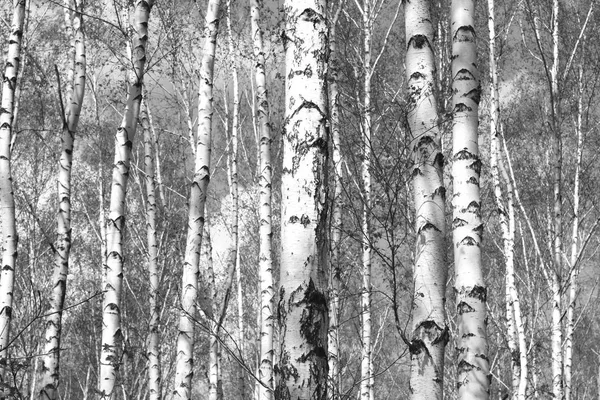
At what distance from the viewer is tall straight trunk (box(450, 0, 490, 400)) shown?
356cm

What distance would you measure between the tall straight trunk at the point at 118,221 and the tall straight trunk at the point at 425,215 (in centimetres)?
220

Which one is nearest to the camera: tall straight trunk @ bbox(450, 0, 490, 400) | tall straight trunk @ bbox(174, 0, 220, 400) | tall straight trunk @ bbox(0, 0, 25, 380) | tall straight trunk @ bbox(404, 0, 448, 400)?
tall straight trunk @ bbox(404, 0, 448, 400)

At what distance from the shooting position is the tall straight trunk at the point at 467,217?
356 centimetres

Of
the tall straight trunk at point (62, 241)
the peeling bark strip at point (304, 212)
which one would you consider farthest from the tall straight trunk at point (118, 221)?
the peeling bark strip at point (304, 212)

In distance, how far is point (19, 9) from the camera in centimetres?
549

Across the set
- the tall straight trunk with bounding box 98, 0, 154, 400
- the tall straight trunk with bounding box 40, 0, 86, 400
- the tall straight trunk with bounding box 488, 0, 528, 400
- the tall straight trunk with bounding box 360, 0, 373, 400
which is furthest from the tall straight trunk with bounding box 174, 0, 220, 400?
the tall straight trunk with bounding box 488, 0, 528, 400

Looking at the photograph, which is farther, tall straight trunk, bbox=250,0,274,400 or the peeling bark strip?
tall straight trunk, bbox=250,0,274,400

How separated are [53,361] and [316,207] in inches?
121

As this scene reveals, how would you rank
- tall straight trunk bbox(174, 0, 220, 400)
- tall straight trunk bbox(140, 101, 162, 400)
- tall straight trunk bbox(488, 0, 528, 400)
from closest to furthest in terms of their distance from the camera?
1. tall straight trunk bbox(174, 0, 220, 400)
2. tall straight trunk bbox(488, 0, 528, 400)
3. tall straight trunk bbox(140, 101, 162, 400)

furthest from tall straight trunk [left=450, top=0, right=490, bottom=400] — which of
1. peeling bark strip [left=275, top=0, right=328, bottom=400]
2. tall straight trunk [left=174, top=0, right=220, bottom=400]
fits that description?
tall straight trunk [left=174, top=0, right=220, bottom=400]

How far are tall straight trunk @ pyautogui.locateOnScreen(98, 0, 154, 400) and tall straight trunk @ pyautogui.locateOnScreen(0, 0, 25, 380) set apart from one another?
2.28 feet

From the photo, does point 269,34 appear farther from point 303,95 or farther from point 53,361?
point 303,95

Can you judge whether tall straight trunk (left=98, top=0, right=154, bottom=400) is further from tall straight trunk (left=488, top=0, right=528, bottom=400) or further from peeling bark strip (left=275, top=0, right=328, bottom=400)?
tall straight trunk (left=488, top=0, right=528, bottom=400)

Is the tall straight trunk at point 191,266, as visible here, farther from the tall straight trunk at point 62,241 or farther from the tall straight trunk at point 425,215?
the tall straight trunk at point 425,215
